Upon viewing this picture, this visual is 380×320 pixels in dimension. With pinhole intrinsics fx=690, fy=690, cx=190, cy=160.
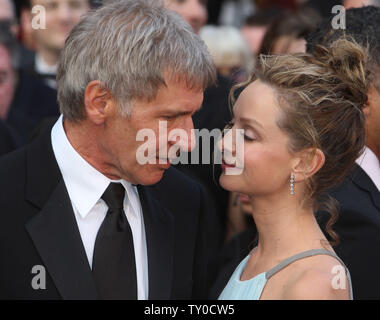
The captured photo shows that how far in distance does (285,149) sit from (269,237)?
1.23 ft

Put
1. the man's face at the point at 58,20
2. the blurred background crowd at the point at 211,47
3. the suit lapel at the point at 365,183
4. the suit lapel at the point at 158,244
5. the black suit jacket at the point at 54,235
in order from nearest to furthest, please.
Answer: the black suit jacket at the point at 54,235 < the suit lapel at the point at 158,244 < the suit lapel at the point at 365,183 < the blurred background crowd at the point at 211,47 < the man's face at the point at 58,20

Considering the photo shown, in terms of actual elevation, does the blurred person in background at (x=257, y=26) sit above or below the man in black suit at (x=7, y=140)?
above

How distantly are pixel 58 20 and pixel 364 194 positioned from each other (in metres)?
3.50

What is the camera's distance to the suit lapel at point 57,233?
→ 245 centimetres

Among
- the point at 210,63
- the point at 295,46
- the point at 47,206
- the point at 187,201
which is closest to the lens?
the point at 47,206

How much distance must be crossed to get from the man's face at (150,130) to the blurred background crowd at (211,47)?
0.87 metres

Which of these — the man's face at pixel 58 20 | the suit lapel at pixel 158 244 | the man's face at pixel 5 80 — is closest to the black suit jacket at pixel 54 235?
the suit lapel at pixel 158 244

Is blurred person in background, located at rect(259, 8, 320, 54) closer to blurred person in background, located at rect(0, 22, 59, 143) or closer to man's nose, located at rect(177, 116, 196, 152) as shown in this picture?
blurred person in background, located at rect(0, 22, 59, 143)

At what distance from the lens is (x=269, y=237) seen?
2705 millimetres

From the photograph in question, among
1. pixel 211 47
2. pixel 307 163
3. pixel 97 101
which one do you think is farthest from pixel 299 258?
pixel 211 47

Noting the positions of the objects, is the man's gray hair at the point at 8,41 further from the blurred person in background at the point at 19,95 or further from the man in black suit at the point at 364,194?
the man in black suit at the point at 364,194

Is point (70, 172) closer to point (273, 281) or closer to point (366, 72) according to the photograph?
point (273, 281)

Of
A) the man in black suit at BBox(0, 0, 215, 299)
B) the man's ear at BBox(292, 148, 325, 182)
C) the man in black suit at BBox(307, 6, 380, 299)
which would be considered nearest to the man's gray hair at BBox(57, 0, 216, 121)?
the man in black suit at BBox(0, 0, 215, 299)

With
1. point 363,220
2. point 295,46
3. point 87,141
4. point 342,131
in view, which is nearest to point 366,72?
point 342,131
